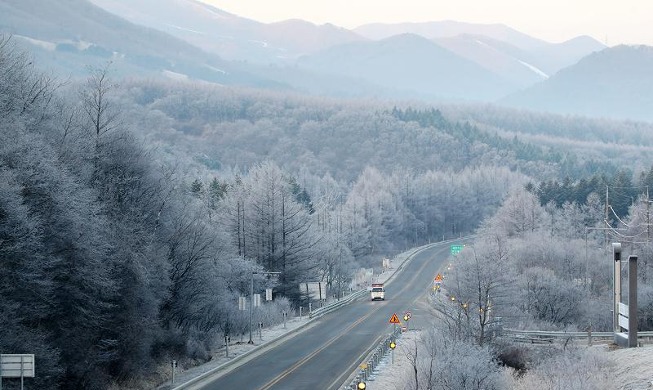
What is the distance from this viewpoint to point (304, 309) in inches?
2746

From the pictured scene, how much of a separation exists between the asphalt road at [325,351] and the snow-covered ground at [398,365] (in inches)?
37.2

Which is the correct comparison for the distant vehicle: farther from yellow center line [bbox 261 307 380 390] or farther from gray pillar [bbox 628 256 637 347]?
gray pillar [bbox 628 256 637 347]

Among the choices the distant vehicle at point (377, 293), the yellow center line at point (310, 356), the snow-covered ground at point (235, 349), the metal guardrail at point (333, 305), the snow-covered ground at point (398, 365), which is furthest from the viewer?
the distant vehicle at point (377, 293)

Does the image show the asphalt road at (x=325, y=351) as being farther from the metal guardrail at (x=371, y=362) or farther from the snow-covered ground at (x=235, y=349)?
the snow-covered ground at (x=235, y=349)

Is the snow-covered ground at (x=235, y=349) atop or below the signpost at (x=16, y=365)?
below

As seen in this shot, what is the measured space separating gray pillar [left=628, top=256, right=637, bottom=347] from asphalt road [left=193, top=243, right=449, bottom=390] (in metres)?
10.9

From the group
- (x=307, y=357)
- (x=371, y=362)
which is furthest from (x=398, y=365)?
(x=307, y=357)

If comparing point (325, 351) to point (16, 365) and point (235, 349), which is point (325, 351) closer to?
point (235, 349)

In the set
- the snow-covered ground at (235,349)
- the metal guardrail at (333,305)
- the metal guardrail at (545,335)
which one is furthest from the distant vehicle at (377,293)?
the metal guardrail at (545,335)

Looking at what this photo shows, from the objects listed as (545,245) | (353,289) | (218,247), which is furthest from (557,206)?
(218,247)

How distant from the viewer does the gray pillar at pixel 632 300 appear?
1439 inches

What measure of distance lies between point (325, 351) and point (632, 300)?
584 inches

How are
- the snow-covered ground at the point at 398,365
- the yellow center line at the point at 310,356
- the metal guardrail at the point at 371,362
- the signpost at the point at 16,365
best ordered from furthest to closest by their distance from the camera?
1. the yellow center line at the point at 310,356
2. the metal guardrail at the point at 371,362
3. the snow-covered ground at the point at 398,365
4. the signpost at the point at 16,365

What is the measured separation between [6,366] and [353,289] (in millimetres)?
68180
